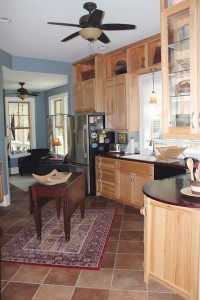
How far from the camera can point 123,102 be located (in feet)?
15.9

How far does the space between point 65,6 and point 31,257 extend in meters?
2.87

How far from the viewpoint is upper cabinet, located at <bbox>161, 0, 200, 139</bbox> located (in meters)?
2.21

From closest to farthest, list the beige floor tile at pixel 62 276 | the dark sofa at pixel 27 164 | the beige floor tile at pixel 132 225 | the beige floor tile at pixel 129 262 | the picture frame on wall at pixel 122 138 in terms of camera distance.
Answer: the beige floor tile at pixel 62 276
the beige floor tile at pixel 129 262
the beige floor tile at pixel 132 225
the picture frame on wall at pixel 122 138
the dark sofa at pixel 27 164

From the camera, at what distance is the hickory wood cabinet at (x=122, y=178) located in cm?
431

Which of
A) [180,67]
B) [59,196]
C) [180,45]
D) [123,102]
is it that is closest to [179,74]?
[180,67]

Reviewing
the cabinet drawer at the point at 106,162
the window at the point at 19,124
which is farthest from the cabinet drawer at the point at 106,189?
the window at the point at 19,124

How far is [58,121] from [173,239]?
6.58 meters

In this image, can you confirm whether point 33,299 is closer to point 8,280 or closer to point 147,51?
point 8,280

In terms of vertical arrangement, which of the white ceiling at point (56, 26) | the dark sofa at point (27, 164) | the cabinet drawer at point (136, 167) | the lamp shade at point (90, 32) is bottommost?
the dark sofa at point (27, 164)

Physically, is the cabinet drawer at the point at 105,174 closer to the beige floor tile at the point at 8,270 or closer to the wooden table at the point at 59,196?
the wooden table at the point at 59,196

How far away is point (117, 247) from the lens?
123 inches

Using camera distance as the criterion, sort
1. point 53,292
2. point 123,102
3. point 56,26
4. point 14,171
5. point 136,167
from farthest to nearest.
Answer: point 14,171, point 123,102, point 136,167, point 56,26, point 53,292

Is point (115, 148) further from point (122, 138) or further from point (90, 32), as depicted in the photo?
point (90, 32)

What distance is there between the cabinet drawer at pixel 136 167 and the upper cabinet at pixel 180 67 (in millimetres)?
1633
